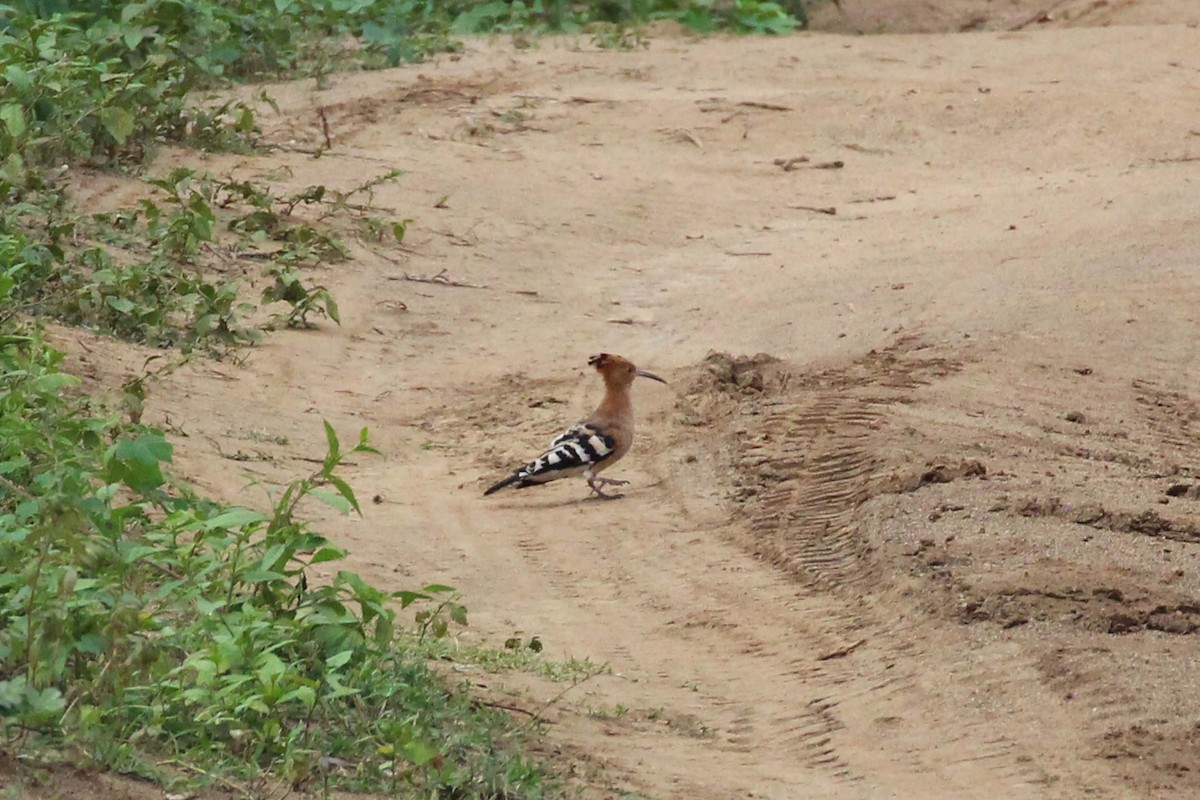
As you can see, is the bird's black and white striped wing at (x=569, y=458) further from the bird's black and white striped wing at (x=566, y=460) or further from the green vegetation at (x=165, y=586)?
the green vegetation at (x=165, y=586)

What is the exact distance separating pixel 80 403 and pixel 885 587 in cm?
257

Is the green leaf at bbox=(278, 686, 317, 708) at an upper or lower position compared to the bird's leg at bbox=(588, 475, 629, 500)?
upper

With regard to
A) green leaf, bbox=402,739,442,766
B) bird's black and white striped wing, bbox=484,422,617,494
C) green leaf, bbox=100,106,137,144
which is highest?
green leaf, bbox=402,739,442,766

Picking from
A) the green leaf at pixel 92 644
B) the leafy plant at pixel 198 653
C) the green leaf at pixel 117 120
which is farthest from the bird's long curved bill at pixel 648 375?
the green leaf at pixel 92 644

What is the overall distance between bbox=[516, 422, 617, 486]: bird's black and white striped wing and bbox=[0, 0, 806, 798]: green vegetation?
128 centimetres

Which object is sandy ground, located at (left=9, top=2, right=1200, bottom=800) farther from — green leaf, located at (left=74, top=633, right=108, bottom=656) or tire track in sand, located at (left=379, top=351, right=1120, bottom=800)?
green leaf, located at (left=74, top=633, right=108, bottom=656)

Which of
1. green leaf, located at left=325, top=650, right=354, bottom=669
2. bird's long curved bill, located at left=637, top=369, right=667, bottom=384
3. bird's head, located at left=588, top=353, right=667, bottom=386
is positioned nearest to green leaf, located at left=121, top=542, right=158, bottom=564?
green leaf, located at left=325, top=650, right=354, bottom=669

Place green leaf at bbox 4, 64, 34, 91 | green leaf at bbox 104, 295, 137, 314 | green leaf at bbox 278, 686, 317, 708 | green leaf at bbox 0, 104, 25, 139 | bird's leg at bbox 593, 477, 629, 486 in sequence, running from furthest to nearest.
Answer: green leaf at bbox 4, 64, 34, 91 < green leaf at bbox 0, 104, 25, 139 < green leaf at bbox 104, 295, 137, 314 < bird's leg at bbox 593, 477, 629, 486 < green leaf at bbox 278, 686, 317, 708

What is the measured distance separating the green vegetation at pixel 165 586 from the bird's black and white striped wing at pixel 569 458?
1.28 meters

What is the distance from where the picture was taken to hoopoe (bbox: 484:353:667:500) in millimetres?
7191

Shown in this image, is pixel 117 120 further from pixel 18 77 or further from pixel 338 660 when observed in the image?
pixel 338 660

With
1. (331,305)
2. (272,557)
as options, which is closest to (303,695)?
(272,557)

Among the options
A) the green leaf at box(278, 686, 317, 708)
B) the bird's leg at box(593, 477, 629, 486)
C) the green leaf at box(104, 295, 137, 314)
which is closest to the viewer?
the green leaf at box(278, 686, 317, 708)

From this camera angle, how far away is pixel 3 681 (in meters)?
3.88
